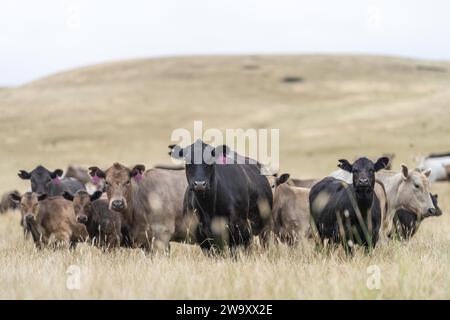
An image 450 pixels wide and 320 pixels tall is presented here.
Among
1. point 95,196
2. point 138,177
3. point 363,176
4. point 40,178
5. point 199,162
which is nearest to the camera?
point 363,176

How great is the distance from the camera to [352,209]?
9.55m

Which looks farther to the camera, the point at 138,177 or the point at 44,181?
the point at 44,181

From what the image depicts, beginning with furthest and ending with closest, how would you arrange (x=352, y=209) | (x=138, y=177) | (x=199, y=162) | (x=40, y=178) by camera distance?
(x=40, y=178) → (x=138, y=177) → (x=352, y=209) → (x=199, y=162)

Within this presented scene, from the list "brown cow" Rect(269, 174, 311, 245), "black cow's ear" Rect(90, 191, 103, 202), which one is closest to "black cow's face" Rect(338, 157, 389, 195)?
"brown cow" Rect(269, 174, 311, 245)

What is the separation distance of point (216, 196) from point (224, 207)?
0.57 feet

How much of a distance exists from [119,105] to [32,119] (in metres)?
9.42

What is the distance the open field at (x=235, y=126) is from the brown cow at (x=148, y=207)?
33cm

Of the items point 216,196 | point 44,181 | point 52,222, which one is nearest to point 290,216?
point 216,196

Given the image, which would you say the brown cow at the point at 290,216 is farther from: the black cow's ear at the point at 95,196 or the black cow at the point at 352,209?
the black cow's ear at the point at 95,196

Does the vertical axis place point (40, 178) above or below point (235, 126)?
below

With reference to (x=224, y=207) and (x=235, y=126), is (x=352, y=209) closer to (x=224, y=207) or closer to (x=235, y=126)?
(x=224, y=207)

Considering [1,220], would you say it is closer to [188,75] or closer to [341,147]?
[341,147]

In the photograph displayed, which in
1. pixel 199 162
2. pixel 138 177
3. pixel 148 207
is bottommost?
pixel 148 207
